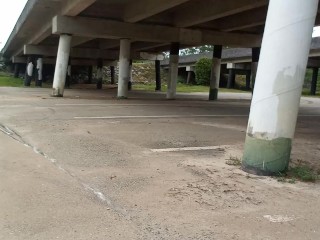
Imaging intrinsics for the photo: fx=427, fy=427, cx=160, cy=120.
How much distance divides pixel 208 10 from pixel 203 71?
3376cm

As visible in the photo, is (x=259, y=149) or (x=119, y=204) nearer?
(x=119, y=204)

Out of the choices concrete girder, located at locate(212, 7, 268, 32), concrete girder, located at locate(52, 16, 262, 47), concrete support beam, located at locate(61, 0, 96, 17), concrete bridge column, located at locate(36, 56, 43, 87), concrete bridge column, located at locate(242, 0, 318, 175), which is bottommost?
concrete bridge column, located at locate(36, 56, 43, 87)

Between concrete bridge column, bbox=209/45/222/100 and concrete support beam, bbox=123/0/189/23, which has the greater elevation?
concrete support beam, bbox=123/0/189/23

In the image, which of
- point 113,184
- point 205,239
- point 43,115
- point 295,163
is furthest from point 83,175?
point 43,115

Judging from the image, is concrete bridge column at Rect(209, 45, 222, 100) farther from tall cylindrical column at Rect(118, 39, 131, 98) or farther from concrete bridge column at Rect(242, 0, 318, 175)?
concrete bridge column at Rect(242, 0, 318, 175)

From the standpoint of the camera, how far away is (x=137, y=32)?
70.5ft

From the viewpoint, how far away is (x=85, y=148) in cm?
763

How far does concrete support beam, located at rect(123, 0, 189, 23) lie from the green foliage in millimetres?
31535

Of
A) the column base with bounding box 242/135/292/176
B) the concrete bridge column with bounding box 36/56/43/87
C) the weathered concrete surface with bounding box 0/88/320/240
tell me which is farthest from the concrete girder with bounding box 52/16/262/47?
the concrete bridge column with bounding box 36/56/43/87

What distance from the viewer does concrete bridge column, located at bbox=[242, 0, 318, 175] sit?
5.86m

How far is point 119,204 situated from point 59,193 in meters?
0.77

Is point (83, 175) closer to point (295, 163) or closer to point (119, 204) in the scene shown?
point (119, 204)

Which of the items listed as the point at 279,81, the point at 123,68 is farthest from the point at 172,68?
the point at 279,81

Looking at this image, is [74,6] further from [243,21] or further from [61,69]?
[243,21]
